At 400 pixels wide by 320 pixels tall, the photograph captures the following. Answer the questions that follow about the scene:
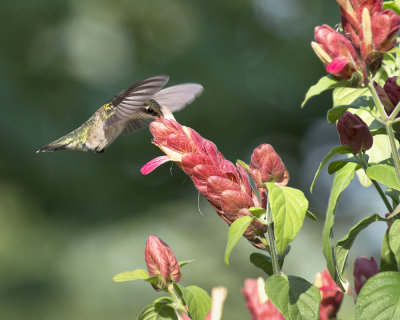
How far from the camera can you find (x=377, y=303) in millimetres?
414

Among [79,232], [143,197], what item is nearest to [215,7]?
[143,197]

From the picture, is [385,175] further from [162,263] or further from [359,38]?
[162,263]

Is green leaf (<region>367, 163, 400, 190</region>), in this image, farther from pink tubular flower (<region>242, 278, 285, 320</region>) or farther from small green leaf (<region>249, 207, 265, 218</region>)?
pink tubular flower (<region>242, 278, 285, 320</region>)

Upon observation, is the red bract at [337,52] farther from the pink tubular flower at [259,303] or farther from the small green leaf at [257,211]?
the pink tubular flower at [259,303]

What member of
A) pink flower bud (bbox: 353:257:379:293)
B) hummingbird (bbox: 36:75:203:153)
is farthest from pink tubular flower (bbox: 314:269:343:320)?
hummingbird (bbox: 36:75:203:153)

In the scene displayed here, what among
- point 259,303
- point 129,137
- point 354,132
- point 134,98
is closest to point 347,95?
point 354,132

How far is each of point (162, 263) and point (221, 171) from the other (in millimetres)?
111

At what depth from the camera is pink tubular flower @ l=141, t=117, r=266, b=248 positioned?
46cm

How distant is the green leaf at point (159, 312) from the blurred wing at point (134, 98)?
41 cm

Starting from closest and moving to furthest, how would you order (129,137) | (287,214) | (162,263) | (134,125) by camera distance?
(287,214) → (162,263) → (134,125) → (129,137)

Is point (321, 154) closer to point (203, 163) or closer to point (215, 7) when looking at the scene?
point (215, 7)

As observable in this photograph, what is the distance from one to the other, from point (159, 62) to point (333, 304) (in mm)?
3654

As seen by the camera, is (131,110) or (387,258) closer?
(387,258)

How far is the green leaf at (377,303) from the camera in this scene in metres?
0.41
